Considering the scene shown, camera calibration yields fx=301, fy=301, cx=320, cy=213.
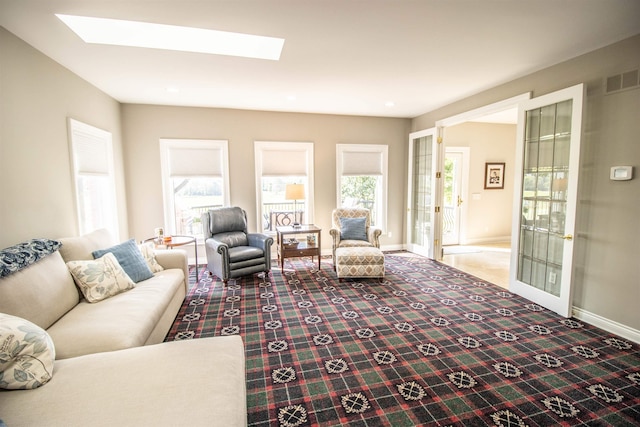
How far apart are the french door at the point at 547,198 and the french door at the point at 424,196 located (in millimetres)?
1564

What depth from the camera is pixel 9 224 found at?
7.82 ft

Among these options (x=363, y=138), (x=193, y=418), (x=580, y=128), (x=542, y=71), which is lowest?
(x=193, y=418)

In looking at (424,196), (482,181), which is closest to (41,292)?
(424,196)

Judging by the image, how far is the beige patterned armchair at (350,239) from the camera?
4.64 meters

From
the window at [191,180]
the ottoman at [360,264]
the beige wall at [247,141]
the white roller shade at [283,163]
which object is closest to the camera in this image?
the ottoman at [360,264]

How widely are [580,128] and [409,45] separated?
71.3 inches

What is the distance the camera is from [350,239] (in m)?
4.82

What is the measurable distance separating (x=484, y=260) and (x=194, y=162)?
5.33 meters

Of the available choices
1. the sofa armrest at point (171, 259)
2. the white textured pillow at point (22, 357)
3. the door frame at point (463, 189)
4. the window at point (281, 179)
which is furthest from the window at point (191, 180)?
the door frame at point (463, 189)

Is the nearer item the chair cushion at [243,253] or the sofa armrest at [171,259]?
the sofa armrest at [171,259]

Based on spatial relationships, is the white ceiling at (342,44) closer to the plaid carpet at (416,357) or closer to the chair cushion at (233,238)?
the chair cushion at (233,238)

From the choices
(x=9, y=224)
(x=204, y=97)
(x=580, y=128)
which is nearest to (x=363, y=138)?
(x=204, y=97)

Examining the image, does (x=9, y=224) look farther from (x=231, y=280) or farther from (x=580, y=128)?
(x=580, y=128)

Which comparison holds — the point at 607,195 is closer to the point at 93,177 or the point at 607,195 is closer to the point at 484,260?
the point at 484,260
